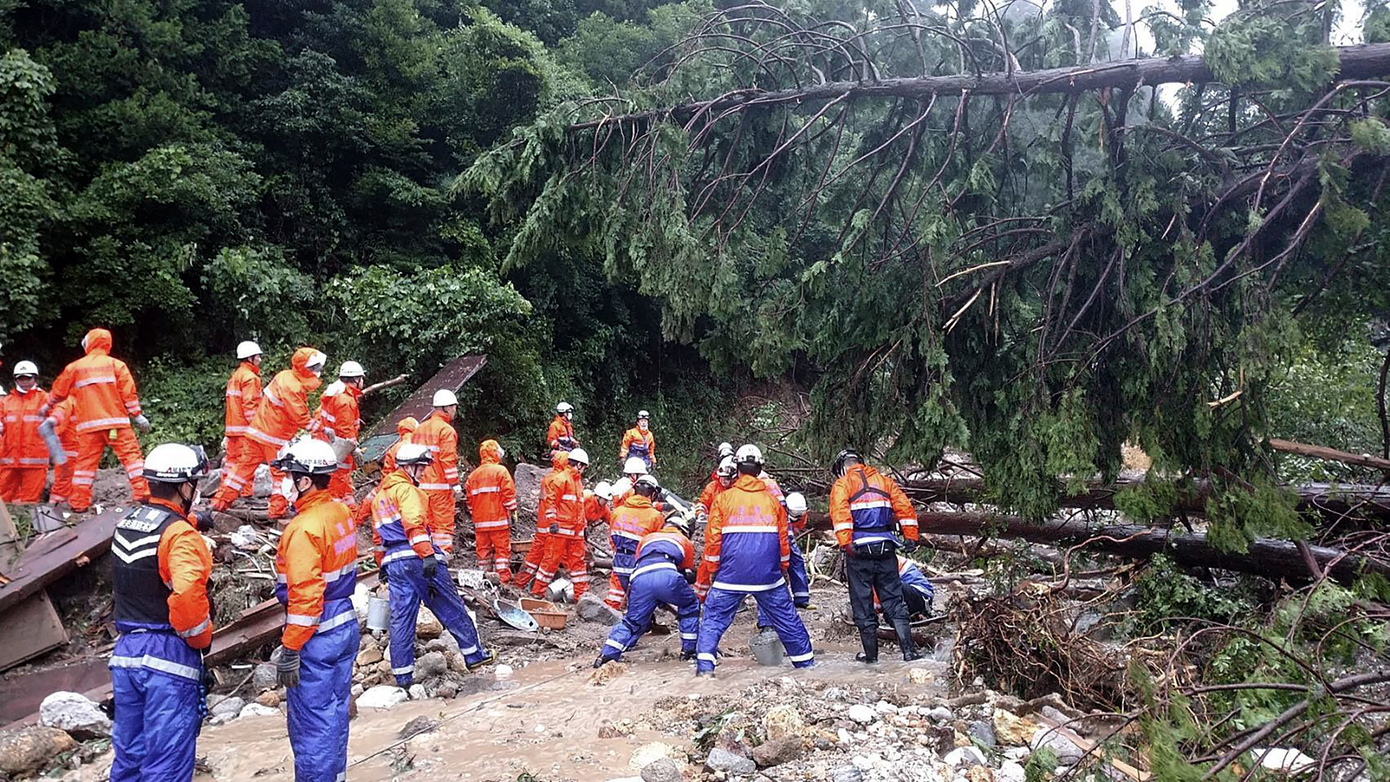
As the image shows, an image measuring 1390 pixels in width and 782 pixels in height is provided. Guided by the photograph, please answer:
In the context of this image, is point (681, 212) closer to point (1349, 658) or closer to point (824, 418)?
point (824, 418)

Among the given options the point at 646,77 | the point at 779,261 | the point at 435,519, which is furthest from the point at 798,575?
the point at 646,77

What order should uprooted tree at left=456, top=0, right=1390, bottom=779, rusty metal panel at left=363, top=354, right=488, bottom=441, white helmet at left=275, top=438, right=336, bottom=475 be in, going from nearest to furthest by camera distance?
1. white helmet at left=275, top=438, right=336, bottom=475
2. uprooted tree at left=456, top=0, right=1390, bottom=779
3. rusty metal panel at left=363, top=354, right=488, bottom=441

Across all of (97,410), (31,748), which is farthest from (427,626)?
(97,410)

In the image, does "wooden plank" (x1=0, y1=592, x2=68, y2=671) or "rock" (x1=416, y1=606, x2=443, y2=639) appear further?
"rock" (x1=416, y1=606, x2=443, y2=639)

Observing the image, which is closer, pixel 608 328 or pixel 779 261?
pixel 779 261

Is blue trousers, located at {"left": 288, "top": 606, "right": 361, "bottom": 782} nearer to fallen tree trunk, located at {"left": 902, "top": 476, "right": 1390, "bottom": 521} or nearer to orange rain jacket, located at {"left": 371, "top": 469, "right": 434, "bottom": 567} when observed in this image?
orange rain jacket, located at {"left": 371, "top": 469, "right": 434, "bottom": 567}

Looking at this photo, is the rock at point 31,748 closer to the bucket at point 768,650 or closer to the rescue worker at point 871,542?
the bucket at point 768,650

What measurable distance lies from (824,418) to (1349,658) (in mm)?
4408

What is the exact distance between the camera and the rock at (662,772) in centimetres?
394

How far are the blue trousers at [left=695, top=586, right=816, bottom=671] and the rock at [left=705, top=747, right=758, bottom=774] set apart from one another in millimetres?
1914

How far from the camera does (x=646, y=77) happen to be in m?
6.97

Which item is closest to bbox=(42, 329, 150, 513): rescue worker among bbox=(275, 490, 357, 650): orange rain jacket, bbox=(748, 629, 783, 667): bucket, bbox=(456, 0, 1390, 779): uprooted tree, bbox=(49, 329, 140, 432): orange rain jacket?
bbox=(49, 329, 140, 432): orange rain jacket

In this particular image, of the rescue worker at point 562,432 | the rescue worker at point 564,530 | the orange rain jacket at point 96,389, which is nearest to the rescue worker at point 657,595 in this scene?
the rescue worker at point 564,530

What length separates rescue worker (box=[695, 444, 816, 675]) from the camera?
6.12 m
